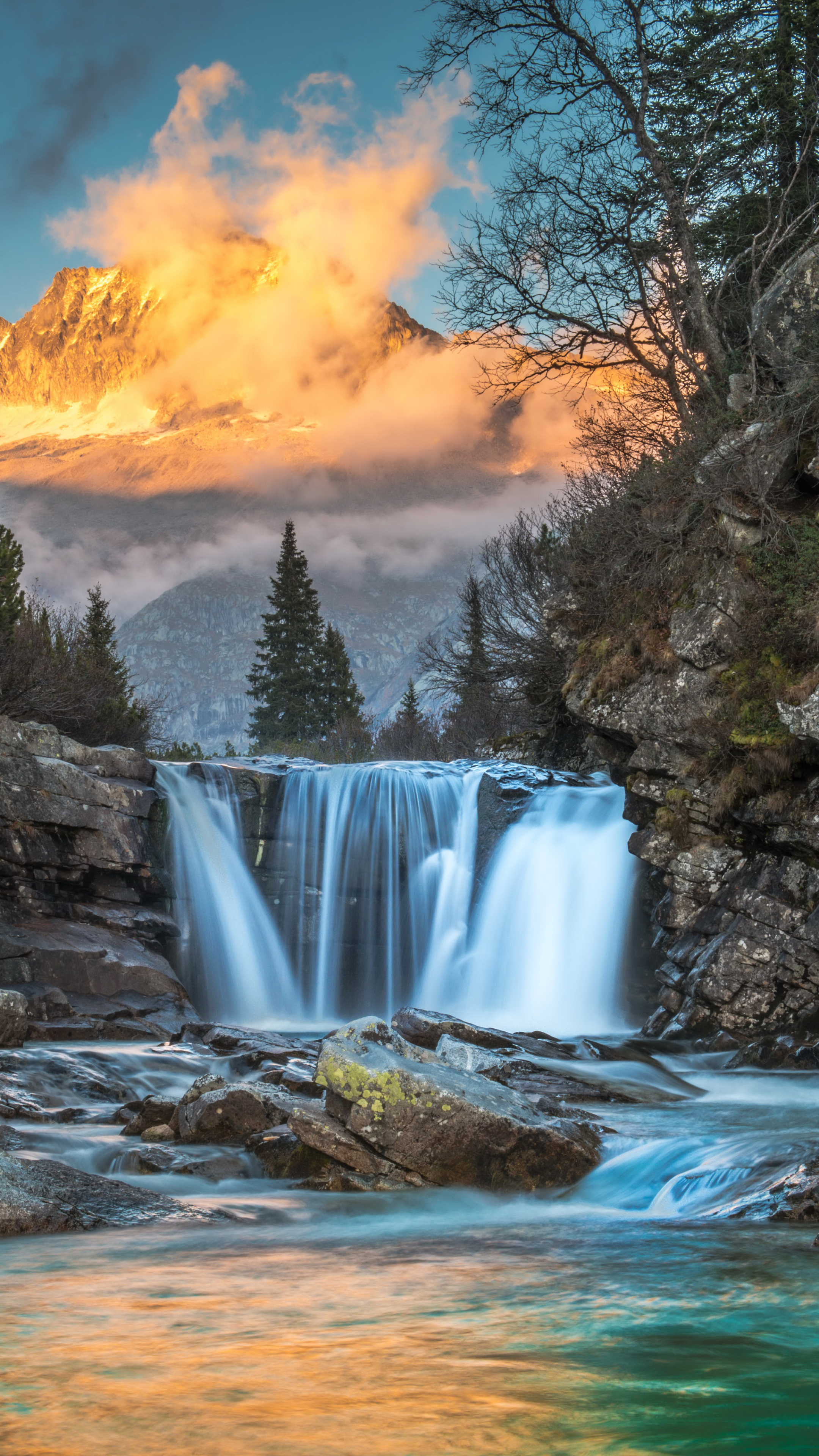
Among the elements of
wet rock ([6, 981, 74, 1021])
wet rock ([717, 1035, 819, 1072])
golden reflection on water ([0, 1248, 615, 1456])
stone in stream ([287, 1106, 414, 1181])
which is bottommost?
wet rock ([717, 1035, 819, 1072])

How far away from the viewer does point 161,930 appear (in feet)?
61.2

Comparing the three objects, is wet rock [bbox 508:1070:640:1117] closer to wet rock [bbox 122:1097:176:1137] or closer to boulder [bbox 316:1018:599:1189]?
boulder [bbox 316:1018:599:1189]

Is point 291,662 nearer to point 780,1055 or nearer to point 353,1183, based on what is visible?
point 780,1055

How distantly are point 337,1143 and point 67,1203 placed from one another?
2.24 m

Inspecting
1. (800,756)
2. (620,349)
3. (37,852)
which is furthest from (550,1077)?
(620,349)

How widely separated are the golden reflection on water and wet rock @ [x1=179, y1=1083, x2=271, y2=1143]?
3.28 metres

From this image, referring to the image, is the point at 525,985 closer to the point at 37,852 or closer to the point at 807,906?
the point at 807,906

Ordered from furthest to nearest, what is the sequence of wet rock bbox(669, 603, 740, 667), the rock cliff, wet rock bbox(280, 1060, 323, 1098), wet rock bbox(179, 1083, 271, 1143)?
wet rock bbox(669, 603, 740, 667) → the rock cliff → wet rock bbox(280, 1060, 323, 1098) → wet rock bbox(179, 1083, 271, 1143)

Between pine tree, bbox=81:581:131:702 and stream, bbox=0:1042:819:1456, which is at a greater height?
pine tree, bbox=81:581:131:702

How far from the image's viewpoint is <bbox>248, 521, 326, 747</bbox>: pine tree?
6606cm

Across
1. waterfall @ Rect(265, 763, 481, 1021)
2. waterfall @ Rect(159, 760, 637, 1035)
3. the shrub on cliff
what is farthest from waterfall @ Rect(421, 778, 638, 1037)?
the shrub on cliff

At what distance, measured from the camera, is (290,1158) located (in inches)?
325

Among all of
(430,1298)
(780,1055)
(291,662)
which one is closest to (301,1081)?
(430,1298)

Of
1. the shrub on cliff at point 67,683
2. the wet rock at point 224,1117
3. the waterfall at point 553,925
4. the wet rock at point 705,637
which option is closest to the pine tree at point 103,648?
the shrub on cliff at point 67,683
